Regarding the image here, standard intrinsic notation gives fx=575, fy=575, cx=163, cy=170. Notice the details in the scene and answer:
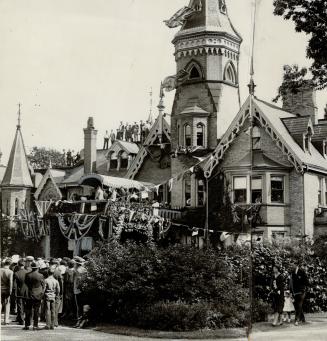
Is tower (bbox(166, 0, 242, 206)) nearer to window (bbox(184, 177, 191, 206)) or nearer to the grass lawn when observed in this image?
window (bbox(184, 177, 191, 206))

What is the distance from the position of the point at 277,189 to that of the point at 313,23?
7.22m

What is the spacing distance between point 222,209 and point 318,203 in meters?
3.35

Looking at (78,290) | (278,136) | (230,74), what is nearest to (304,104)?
(278,136)

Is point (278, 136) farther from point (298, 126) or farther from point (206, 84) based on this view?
point (206, 84)

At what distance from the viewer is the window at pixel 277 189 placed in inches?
756

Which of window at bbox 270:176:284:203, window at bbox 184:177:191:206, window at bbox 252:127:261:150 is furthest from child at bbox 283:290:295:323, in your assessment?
window at bbox 184:177:191:206

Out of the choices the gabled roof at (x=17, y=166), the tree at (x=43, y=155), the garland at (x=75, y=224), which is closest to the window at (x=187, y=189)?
the garland at (x=75, y=224)

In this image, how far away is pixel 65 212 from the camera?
22031mm

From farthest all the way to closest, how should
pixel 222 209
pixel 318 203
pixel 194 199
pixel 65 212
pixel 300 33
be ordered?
pixel 194 199 → pixel 65 212 → pixel 222 209 → pixel 318 203 → pixel 300 33

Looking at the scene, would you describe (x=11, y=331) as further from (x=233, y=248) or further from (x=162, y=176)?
(x=162, y=176)

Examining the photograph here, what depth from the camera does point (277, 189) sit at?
19.0m

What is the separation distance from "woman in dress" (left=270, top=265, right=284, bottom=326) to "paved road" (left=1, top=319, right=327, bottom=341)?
31 centimetres

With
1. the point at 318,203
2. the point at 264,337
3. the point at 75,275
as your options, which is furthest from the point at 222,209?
the point at 264,337

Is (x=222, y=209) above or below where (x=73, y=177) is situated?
below
